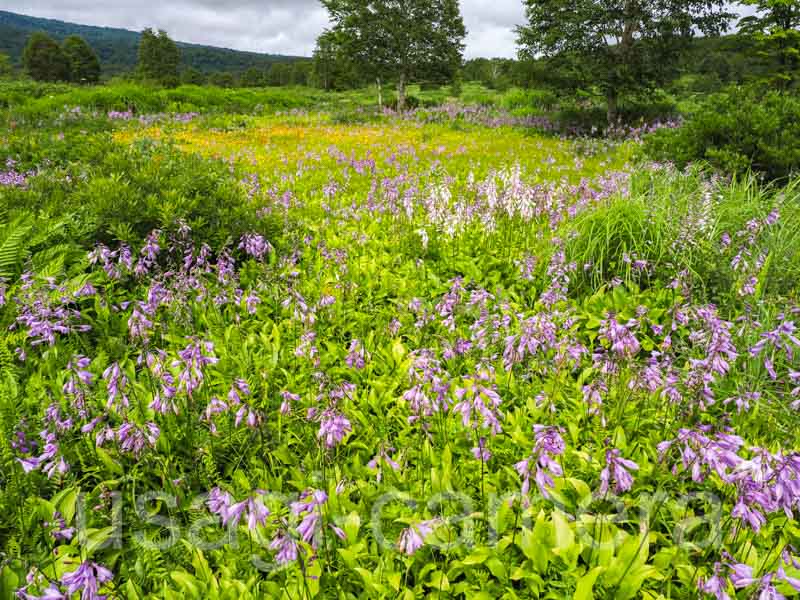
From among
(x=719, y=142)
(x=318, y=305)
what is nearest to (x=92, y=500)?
(x=318, y=305)

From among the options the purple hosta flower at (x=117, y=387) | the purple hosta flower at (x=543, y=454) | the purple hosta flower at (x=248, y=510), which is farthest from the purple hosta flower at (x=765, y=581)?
the purple hosta flower at (x=117, y=387)

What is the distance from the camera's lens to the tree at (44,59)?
86.8 metres

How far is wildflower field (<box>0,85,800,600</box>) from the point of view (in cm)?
237

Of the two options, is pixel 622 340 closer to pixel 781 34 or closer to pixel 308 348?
pixel 308 348

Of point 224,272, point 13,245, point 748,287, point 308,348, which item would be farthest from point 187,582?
point 748,287

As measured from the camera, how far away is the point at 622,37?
18562 millimetres

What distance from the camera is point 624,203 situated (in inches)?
238

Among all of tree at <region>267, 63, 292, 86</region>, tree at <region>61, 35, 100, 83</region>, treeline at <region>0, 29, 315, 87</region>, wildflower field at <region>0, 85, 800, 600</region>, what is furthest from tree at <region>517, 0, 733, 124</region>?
tree at <region>267, 63, 292, 86</region>

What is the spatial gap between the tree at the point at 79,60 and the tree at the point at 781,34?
103436 millimetres

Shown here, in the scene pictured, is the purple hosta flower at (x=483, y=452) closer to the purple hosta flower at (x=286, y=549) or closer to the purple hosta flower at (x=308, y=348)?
the purple hosta flower at (x=286, y=549)

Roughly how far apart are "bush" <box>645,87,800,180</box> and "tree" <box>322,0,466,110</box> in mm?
22575

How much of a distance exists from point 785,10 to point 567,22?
18.5m

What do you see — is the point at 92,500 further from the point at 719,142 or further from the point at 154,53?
the point at 154,53

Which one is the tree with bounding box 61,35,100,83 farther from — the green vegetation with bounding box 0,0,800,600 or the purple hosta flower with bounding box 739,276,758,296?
the purple hosta flower with bounding box 739,276,758,296
